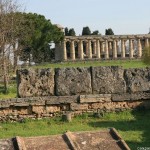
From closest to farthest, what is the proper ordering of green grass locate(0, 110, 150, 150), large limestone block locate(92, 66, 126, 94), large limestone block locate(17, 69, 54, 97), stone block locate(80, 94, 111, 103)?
green grass locate(0, 110, 150, 150), stone block locate(80, 94, 111, 103), large limestone block locate(17, 69, 54, 97), large limestone block locate(92, 66, 126, 94)

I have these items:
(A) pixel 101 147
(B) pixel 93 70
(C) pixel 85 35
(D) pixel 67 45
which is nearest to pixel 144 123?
(B) pixel 93 70

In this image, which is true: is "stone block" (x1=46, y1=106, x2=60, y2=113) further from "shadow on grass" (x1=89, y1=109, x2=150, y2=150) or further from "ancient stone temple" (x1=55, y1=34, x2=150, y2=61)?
"ancient stone temple" (x1=55, y1=34, x2=150, y2=61)

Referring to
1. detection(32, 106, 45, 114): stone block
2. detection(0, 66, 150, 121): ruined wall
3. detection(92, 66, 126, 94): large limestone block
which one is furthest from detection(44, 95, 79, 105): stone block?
detection(92, 66, 126, 94): large limestone block

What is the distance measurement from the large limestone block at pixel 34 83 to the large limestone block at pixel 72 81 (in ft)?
0.71

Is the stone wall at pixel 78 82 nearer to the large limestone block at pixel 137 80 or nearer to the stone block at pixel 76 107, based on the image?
the large limestone block at pixel 137 80

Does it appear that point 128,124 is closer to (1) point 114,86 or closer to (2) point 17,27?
(1) point 114,86

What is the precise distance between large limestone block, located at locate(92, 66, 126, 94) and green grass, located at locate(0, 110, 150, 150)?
752 millimetres

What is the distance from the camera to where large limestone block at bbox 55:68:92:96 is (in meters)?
11.5

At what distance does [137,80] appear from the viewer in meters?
11.9

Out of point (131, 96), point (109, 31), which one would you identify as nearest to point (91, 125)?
point (131, 96)

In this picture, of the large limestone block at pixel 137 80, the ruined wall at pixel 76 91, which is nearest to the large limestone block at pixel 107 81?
the ruined wall at pixel 76 91

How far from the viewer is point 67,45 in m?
86.5

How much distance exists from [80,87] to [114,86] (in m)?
0.92

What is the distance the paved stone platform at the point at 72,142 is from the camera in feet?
9.96
